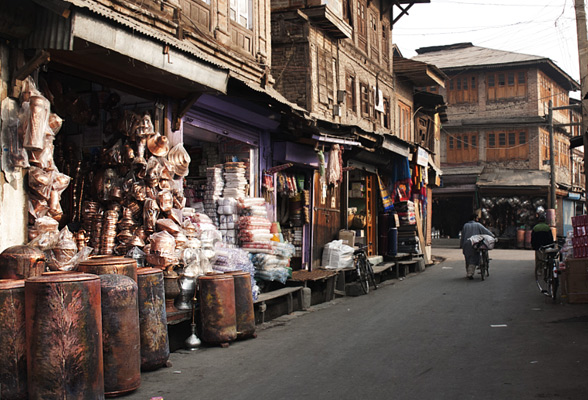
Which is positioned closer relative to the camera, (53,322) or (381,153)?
(53,322)

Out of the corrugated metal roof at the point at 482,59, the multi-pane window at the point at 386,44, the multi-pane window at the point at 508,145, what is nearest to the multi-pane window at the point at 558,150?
the multi-pane window at the point at 508,145

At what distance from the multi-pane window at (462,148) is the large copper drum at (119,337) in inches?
1494

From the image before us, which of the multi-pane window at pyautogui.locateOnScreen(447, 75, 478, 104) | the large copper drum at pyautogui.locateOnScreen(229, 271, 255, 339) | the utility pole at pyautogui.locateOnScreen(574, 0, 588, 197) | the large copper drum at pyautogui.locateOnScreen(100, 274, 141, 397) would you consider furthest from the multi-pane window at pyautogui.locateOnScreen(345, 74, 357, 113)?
the multi-pane window at pyautogui.locateOnScreen(447, 75, 478, 104)

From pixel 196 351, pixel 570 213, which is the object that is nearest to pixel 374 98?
pixel 196 351

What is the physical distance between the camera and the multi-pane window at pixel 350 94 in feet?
73.5

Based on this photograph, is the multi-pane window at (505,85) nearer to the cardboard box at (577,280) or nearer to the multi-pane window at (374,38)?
the multi-pane window at (374,38)

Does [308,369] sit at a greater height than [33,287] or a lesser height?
lesser

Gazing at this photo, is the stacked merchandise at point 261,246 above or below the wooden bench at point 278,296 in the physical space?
above

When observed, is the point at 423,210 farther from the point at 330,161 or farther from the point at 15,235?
the point at 15,235

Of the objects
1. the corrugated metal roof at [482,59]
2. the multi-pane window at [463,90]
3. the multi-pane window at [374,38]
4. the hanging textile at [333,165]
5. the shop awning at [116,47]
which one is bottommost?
the hanging textile at [333,165]

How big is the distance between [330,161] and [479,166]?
27.0 metres

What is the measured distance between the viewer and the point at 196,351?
852 cm

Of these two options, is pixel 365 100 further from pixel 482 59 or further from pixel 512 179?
pixel 482 59

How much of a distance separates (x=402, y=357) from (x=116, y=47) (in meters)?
5.35
